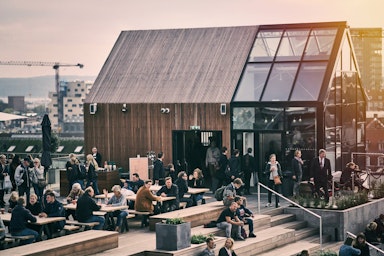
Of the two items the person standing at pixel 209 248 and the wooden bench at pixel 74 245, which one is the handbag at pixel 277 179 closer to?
the person standing at pixel 209 248

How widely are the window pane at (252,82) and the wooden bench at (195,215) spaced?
6402 mm

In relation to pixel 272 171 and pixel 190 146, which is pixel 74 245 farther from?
pixel 190 146

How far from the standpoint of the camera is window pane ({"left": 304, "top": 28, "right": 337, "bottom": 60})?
28.5m

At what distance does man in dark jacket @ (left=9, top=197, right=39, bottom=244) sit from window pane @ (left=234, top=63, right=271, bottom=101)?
11491 millimetres

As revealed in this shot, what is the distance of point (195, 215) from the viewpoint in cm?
2123

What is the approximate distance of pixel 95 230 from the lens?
757 inches

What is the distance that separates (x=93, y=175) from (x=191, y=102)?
5118 millimetres

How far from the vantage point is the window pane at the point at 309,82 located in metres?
27.4

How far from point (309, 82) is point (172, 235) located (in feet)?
36.3

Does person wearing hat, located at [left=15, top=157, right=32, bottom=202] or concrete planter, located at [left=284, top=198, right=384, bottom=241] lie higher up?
person wearing hat, located at [left=15, top=157, right=32, bottom=202]

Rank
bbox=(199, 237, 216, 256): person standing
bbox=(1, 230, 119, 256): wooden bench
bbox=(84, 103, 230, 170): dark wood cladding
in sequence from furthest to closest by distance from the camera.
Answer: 1. bbox=(84, 103, 230, 170): dark wood cladding
2. bbox=(199, 237, 216, 256): person standing
3. bbox=(1, 230, 119, 256): wooden bench

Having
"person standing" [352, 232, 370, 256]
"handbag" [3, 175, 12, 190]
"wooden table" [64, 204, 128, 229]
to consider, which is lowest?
"person standing" [352, 232, 370, 256]

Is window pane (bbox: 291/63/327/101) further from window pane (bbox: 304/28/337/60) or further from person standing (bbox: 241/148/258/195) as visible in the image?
person standing (bbox: 241/148/258/195)

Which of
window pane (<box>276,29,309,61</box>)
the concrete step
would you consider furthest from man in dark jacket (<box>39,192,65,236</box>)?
window pane (<box>276,29,309,61</box>)
